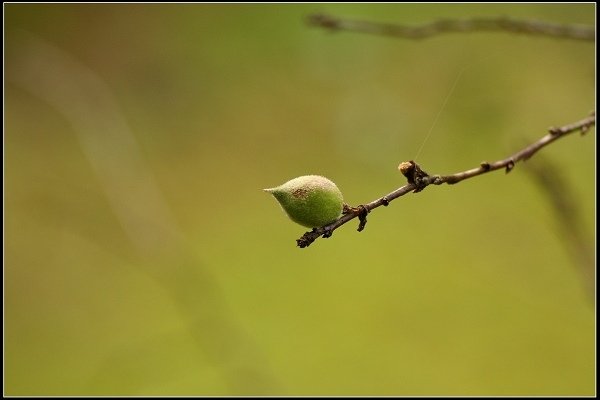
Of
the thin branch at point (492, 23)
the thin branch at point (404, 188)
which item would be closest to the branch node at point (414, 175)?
the thin branch at point (404, 188)

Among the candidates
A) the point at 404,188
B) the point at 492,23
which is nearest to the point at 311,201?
the point at 404,188

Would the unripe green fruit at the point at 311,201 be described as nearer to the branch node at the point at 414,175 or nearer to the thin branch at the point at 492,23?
the branch node at the point at 414,175

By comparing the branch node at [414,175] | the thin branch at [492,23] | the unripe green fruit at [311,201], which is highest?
the thin branch at [492,23]

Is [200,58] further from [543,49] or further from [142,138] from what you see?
[543,49]

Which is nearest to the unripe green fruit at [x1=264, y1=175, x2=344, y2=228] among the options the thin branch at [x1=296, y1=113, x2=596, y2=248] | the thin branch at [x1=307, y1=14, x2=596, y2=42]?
the thin branch at [x1=296, y1=113, x2=596, y2=248]

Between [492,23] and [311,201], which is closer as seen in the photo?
[311,201]

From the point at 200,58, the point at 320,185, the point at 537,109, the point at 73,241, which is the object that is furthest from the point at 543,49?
the point at 320,185

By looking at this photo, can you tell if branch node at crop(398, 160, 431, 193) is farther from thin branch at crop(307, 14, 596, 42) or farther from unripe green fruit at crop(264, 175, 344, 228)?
thin branch at crop(307, 14, 596, 42)

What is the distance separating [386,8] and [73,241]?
1.16 metres

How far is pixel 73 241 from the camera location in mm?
1638

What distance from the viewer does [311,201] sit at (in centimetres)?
39

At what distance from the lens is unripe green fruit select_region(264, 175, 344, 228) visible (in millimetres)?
391

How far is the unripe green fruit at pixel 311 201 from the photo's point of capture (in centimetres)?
39

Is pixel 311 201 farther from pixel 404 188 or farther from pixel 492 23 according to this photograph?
pixel 492 23
